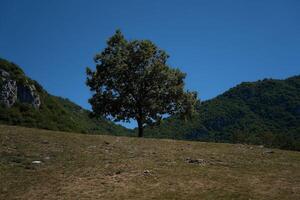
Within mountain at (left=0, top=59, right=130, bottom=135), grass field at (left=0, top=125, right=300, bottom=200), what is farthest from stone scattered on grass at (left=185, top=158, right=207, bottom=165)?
mountain at (left=0, top=59, right=130, bottom=135)

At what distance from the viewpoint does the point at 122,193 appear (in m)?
24.3

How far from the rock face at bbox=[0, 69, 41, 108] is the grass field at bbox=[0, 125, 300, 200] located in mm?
94347

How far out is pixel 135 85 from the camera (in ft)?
197

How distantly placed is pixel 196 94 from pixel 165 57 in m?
7.02

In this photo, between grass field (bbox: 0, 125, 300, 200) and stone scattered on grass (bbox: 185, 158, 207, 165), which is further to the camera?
stone scattered on grass (bbox: 185, 158, 207, 165)

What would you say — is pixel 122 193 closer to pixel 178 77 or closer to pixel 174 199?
pixel 174 199

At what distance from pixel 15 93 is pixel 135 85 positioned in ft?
273

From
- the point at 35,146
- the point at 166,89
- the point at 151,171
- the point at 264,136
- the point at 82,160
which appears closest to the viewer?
the point at 151,171

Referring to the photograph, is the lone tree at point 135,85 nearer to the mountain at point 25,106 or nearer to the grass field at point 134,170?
the grass field at point 134,170

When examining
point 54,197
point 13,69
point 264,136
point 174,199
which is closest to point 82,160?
point 54,197

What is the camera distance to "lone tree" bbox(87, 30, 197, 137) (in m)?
60.2

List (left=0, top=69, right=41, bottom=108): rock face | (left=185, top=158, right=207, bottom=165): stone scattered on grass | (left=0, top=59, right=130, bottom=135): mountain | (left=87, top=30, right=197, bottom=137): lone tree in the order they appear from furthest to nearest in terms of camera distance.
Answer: (left=0, top=69, right=41, bottom=108): rock face < (left=0, top=59, right=130, bottom=135): mountain < (left=87, top=30, right=197, bottom=137): lone tree < (left=185, top=158, right=207, bottom=165): stone scattered on grass

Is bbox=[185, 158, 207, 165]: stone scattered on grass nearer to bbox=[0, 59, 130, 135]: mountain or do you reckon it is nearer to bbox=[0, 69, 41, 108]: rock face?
bbox=[0, 59, 130, 135]: mountain

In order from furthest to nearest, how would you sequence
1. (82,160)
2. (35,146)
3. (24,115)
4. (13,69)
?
(13,69), (24,115), (35,146), (82,160)
